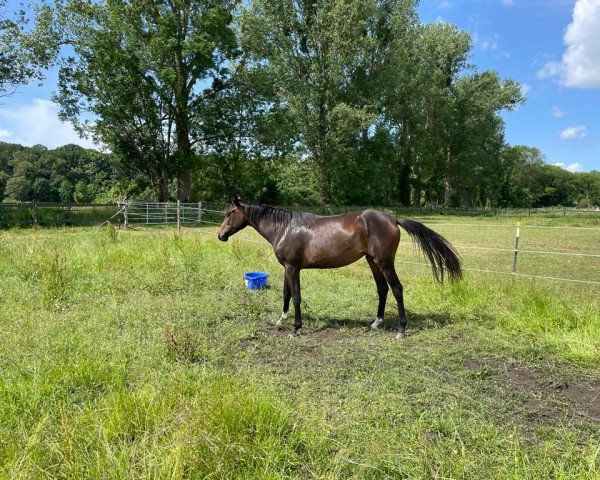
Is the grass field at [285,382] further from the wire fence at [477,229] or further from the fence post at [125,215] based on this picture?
the fence post at [125,215]

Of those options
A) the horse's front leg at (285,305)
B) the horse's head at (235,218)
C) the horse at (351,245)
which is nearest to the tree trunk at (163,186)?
the horse's head at (235,218)

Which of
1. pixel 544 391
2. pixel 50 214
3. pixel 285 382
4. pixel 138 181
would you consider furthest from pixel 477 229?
pixel 50 214

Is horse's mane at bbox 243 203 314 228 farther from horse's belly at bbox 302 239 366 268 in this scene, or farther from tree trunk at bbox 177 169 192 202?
tree trunk at bbox 177 169 192 202

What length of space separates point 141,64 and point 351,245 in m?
19.9

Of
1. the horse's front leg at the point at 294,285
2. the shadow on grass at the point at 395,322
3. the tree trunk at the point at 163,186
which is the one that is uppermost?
the tree trunk at the point at 163,186

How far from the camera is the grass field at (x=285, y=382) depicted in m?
2.14

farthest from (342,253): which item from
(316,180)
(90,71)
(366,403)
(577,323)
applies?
(316,180)

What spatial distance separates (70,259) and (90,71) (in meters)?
18.1

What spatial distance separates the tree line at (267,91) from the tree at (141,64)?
0.07 m

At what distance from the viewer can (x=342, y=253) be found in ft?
16.8

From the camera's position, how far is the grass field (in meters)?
2.14

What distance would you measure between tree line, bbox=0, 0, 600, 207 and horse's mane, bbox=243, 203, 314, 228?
1728cm

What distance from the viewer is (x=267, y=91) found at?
24.4 m

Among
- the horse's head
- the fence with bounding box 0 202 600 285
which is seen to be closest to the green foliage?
the fence with bounding box 0 202 600 285
